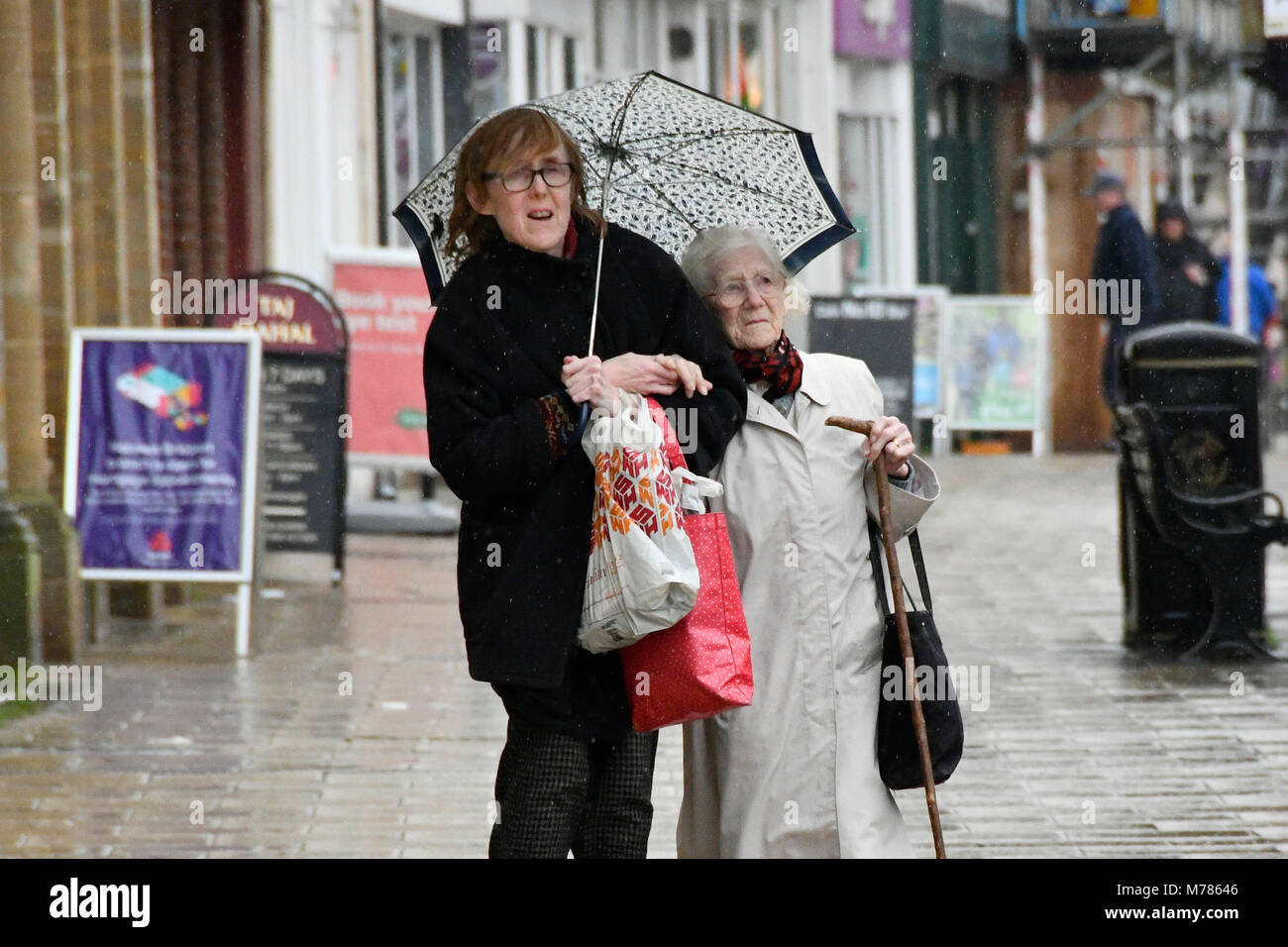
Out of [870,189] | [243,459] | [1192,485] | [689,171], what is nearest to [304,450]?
[243,459]

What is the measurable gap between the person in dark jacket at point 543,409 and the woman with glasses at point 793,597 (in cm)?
12

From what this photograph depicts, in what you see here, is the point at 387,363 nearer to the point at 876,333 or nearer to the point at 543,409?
the point at 876,333

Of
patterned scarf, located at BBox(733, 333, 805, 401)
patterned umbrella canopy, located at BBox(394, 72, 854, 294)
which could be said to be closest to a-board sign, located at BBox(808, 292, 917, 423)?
patterned umbrella canopy, located at BBox(394, 72, 854, 294)

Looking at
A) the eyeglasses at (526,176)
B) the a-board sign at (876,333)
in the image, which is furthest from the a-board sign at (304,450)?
the a-board sign at (876,333)

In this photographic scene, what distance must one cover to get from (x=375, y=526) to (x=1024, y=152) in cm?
1216

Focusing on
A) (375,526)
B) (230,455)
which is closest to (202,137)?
(375,526)

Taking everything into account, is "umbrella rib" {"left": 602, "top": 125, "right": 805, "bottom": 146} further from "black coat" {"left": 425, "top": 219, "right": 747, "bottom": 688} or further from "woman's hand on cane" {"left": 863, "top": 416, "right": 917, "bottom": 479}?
"woman's hand on cane" {"left": 863, "top": 416, "right": 917, "bottom": 479}

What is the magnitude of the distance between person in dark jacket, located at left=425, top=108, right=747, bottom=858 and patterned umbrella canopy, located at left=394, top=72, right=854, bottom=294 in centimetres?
31

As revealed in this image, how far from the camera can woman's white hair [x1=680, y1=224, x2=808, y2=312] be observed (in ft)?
14.0

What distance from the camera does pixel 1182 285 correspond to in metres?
19.5

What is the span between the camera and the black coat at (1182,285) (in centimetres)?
1941

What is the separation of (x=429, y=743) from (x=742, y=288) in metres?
3.38
